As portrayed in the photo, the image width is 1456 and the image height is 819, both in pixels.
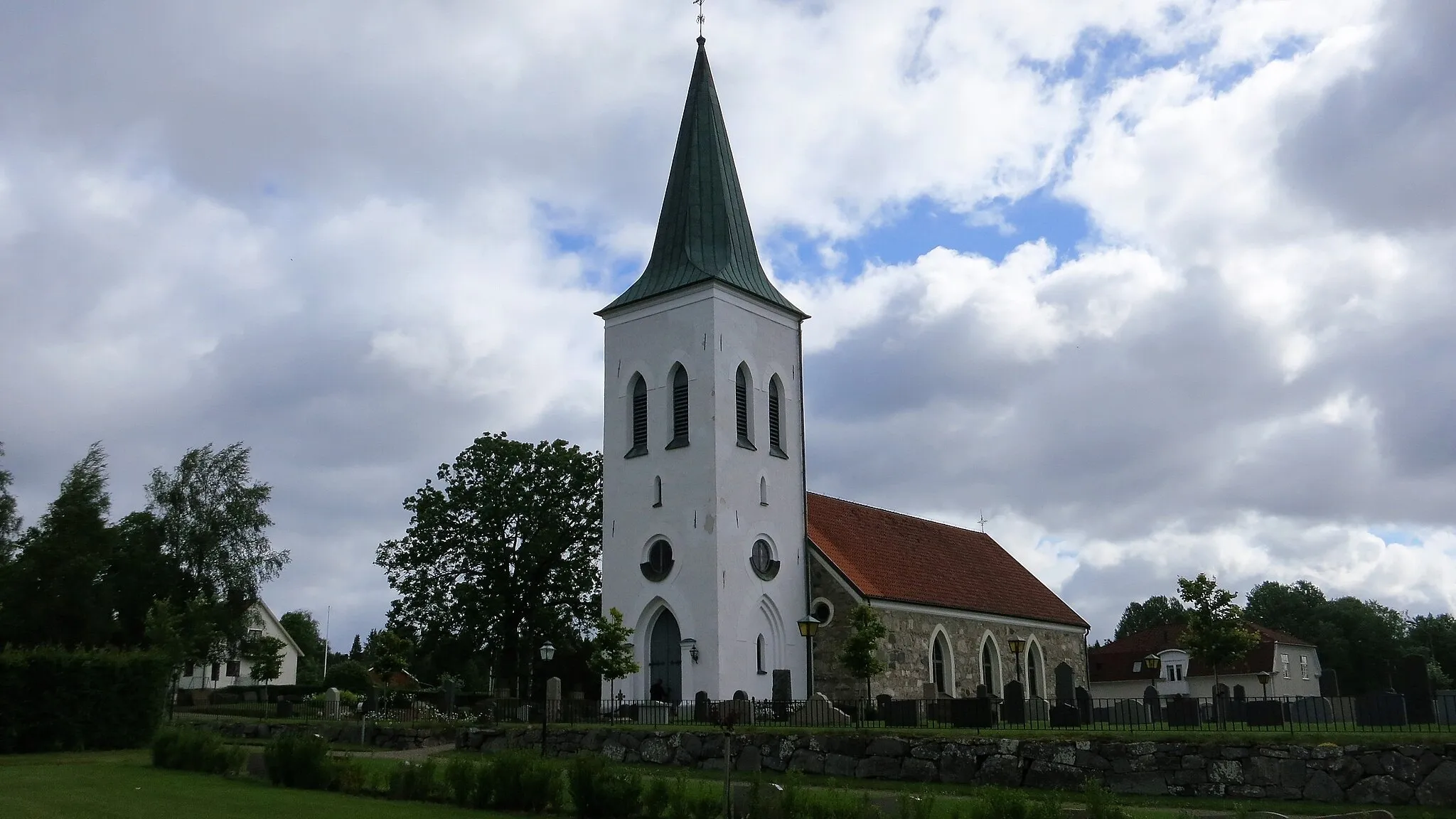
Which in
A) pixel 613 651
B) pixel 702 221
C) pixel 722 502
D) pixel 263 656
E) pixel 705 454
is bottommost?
pixel 263 656

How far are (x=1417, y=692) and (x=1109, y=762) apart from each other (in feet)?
17.7

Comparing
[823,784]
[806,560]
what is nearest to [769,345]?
[806,560]

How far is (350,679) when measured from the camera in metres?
57.1

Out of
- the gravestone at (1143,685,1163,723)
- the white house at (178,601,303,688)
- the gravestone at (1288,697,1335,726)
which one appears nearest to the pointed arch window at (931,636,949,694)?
the gravestone at (1143,685,1163,723)

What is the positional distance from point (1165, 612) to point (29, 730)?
8101 centimetres

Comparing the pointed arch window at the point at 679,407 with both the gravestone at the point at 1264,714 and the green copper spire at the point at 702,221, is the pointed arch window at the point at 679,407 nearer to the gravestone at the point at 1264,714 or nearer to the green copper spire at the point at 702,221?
the green copper spire at the point at 702,221

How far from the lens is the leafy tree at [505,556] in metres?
43.7

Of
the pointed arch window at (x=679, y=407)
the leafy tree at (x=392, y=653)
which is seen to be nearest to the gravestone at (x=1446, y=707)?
the pointed arch window at (x=679, y=407)

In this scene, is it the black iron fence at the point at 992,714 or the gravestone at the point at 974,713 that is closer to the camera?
the black iron fence at the point at 992,714

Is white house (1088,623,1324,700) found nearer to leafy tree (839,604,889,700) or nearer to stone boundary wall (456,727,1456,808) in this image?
leafy tree (839,604,889,700)

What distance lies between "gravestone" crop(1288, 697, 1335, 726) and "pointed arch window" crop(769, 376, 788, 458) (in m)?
16.7

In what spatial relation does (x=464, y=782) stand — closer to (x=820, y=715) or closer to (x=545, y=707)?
(x=545, y=707)

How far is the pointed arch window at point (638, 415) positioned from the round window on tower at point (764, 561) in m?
4.36

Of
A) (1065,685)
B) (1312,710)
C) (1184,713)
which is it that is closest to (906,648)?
(1065,685)
